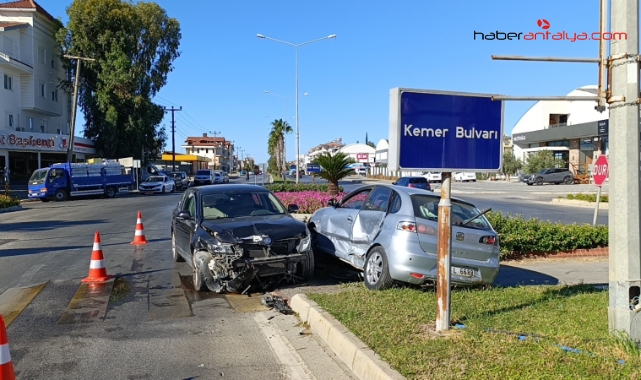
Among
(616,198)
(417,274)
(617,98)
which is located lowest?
(417,274)

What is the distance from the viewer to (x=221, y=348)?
5594 millimetres

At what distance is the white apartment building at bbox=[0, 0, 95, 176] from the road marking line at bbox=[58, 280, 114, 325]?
113 feet

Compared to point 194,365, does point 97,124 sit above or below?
above

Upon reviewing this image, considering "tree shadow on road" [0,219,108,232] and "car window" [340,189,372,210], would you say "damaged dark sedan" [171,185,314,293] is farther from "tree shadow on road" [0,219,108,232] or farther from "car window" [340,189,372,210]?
"tree shadow on road" [0,219,108,232]

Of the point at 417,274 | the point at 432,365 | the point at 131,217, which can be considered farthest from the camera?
the point at 131,217

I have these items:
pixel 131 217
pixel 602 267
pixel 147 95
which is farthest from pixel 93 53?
pixel 602 267

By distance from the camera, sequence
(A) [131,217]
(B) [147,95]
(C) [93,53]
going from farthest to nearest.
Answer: (B) [147,95] → (C) [93,53] → (A) [131,217]

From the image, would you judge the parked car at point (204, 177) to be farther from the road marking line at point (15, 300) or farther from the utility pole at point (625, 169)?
the utility pole at point (625, 169)

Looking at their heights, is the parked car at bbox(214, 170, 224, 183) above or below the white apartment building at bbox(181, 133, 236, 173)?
below

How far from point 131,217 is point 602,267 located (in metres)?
16.6

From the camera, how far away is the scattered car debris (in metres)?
6.97

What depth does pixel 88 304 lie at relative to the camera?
290 inches

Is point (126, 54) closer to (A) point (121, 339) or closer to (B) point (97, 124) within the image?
(B) point (97, 124)

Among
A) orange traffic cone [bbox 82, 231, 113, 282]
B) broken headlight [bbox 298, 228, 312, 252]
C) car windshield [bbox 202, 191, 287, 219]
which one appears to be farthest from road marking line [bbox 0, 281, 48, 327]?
broken headlight [bbox 298, 228, 312, 252]
